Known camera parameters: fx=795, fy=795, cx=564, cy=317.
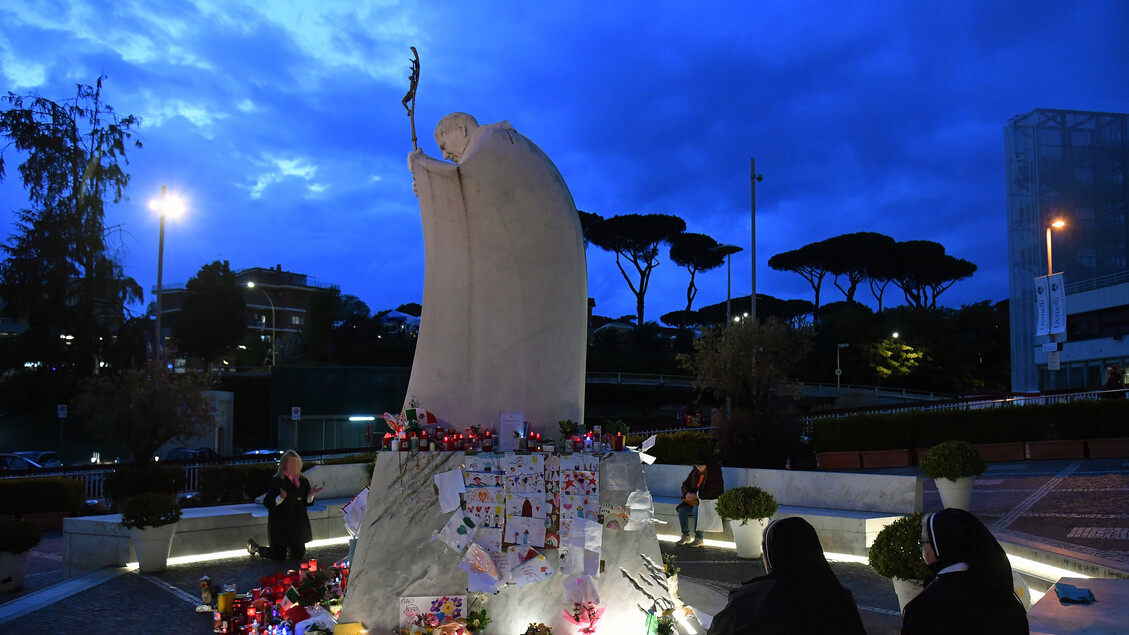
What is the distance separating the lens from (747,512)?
984 centimetres

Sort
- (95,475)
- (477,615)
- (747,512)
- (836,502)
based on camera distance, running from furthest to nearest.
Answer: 1. (95,475)
2. (836,502)
3. (747,512)
4. (477,615)

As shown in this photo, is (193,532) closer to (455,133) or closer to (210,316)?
(455,133)

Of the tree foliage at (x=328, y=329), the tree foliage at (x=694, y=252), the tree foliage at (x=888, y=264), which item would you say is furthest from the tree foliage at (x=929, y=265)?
the tree foliage at (x=328, y=329)

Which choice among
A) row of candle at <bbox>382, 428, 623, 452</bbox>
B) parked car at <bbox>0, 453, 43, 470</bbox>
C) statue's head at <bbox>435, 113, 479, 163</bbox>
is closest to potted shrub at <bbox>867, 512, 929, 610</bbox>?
row of candle at <bbox>382, 428, 623, 452</bbox>

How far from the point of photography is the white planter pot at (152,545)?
30.1 feet

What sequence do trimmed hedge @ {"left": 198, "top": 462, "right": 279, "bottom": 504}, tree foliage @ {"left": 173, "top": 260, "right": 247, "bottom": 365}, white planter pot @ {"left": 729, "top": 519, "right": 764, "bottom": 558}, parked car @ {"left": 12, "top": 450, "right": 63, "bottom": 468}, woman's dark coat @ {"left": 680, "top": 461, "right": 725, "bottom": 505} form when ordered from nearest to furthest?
white planter pot @ {"left": 729, "top": 519, "right": 764, "bottom": 558} < woman's dark coat @ {"left": 680, "top": 461, "right": 725, "bottom": 505} < trimmed hedge @ {"left": 198, "top": 462, "right": 279, "bottom": 504} < parked car @ {"left": 12, "top": 450, "right": 63, "bottom": 468} < tree foliage @ {"left": 173, "top": 260, "right": 247, "bottom": 365}

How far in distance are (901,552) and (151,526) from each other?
799 centimetres

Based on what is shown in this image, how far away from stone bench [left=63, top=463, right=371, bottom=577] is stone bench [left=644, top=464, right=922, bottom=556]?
5160 mm

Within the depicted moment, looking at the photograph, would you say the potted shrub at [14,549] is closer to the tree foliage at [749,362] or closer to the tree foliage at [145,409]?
the tree foliage at [145,409]

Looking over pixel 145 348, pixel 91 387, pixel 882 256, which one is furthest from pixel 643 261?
pixel 91 387

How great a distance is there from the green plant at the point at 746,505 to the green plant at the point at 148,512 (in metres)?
6.61

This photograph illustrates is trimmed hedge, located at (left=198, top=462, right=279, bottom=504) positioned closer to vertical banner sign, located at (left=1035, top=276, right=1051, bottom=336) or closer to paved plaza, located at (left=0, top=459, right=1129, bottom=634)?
paved plaza, located at (left=0, top=459, right=1129, bottom=634)

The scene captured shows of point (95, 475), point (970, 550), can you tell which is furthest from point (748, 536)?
point (95, 475)

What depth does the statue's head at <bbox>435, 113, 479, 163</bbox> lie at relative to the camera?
23.1 ft
